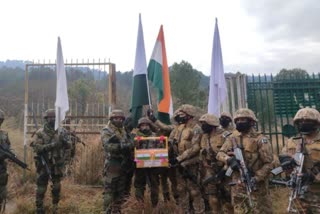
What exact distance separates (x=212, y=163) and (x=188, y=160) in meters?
0.45

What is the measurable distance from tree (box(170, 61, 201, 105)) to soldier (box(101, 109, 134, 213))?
37.5ft

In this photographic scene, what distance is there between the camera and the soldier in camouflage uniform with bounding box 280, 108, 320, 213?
4137 mm

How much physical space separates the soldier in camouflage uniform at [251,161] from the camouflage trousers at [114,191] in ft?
6.81

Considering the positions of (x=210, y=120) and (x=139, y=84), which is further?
(x=139, y=84)

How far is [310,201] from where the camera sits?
14.0 feet

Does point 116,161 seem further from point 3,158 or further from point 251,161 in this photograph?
point 251,161

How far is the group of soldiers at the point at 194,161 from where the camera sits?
15.2 feet

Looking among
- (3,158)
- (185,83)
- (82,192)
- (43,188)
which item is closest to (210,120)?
(43,188)

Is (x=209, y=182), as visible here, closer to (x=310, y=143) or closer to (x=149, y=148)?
(x=149, y=148)

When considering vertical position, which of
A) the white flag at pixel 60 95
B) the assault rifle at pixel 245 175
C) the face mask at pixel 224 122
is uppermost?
the white flag at pixel 60 95

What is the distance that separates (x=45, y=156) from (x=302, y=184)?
4645 millimetres

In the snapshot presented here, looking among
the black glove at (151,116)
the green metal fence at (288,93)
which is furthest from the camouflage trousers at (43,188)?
the green metal fence at (288,93)

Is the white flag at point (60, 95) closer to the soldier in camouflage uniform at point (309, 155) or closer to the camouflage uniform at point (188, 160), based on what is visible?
the camouflage uniform at point (188, 160)

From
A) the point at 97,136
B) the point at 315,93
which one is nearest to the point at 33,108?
the point at 97,136
